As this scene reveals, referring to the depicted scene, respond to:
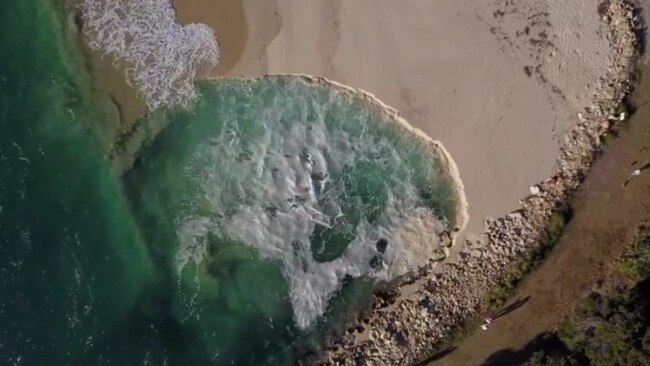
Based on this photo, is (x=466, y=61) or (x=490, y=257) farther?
(x=490, y=257)

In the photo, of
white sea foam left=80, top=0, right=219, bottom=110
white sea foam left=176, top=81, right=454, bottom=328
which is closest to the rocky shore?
white sea foam left=176, top=81, right=454, bottom=328

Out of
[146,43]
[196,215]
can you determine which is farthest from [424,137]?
[146,43]

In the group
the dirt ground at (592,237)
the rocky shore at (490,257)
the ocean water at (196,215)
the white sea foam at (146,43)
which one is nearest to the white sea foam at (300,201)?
the ocean water at (196,215)

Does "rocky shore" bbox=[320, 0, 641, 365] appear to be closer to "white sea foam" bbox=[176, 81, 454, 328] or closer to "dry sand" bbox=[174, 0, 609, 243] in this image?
"dry sand" bbox=[174, 0, 609, 243]

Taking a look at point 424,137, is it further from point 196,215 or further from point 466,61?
point 196,215

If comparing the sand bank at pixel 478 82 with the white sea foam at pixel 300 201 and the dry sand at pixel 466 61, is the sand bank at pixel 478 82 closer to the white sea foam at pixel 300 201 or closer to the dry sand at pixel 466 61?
the dry sand at pixel 466 61

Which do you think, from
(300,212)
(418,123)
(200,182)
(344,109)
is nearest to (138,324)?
(200,182)

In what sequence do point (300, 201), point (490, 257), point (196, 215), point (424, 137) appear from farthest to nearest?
point (196, 215)
point (300, 201)
point (424, 137)
point (490, 257)
